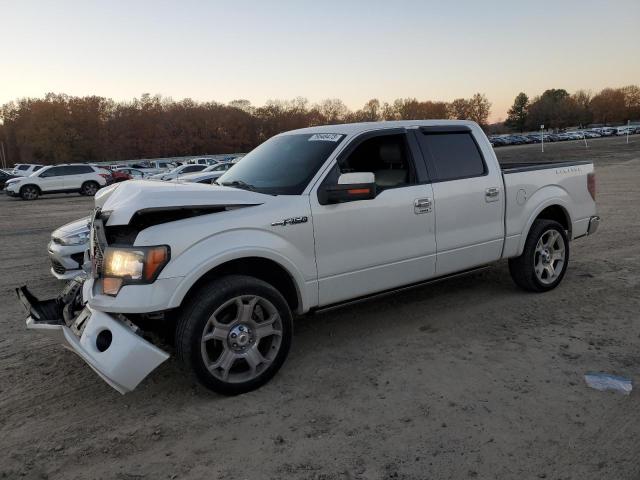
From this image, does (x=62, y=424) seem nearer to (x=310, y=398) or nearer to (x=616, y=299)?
(x=310, y=398)

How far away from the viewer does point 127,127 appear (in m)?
105

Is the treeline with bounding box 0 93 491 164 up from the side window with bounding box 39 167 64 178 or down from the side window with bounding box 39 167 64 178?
up

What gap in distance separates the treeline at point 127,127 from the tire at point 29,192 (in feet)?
241

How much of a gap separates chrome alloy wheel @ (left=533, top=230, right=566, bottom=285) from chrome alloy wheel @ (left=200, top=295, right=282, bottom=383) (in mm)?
3329

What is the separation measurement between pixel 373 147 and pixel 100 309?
2.66 m

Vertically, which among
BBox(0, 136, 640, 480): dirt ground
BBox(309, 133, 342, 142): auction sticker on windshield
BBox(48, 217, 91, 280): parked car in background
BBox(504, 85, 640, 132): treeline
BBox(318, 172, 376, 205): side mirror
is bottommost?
BBox(0, 136, 640, 480): dirt ground

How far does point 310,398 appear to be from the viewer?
3750 mm

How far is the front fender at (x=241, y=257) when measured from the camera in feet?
11.6

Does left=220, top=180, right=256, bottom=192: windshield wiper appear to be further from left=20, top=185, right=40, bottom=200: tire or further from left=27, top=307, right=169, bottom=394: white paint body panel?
left=20, top=185, right=40, bottom=200: tire

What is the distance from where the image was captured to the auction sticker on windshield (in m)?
4.61

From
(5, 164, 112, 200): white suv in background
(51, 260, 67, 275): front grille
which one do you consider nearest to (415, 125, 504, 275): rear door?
(51, 260, 67, 275): front grille

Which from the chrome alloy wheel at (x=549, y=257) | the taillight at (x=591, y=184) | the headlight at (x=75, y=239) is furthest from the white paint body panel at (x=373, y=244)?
the headlight at (x=75, y=239)

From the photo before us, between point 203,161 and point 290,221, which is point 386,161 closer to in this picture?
point 290,221

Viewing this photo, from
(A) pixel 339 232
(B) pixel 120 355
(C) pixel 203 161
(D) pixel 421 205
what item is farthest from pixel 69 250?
(C) pixel 203 161
